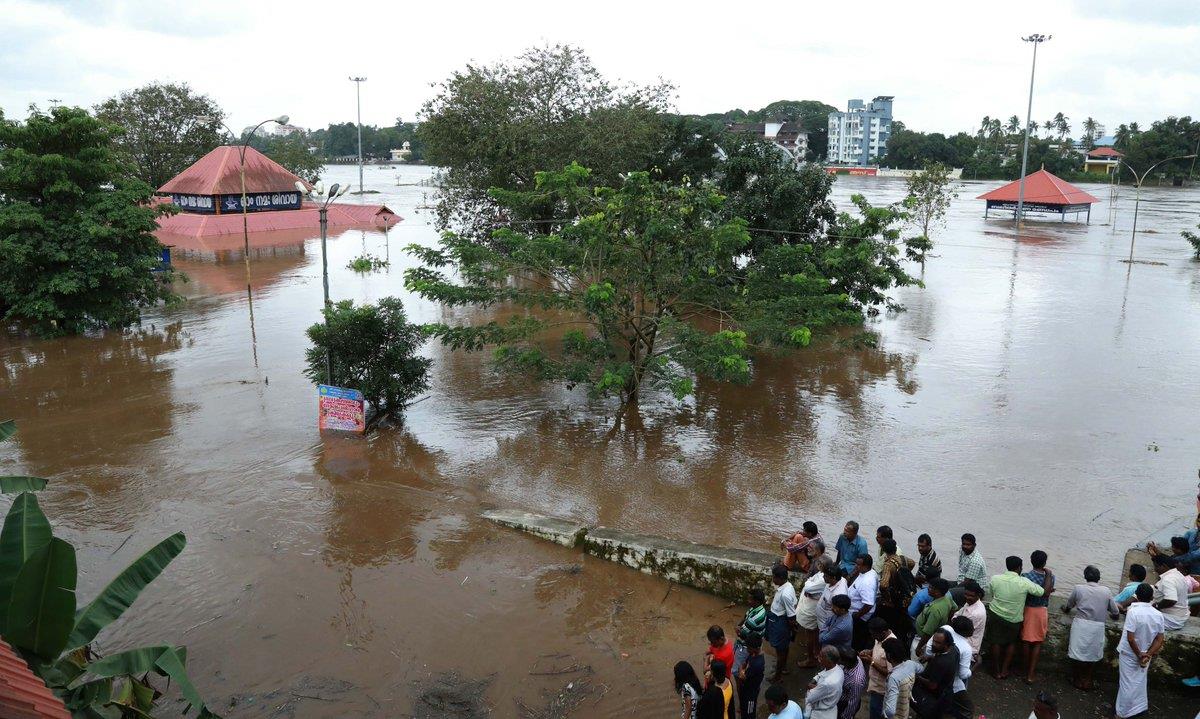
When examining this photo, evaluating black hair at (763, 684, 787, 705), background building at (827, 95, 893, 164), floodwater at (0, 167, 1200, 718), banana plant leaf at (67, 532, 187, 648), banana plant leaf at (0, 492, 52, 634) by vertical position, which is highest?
background building at (827, 95, 893, 164)

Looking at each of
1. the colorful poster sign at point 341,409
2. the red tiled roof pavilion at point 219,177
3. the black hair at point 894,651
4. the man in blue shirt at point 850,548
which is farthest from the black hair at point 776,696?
the red tiled roof pavilion at point 219,177

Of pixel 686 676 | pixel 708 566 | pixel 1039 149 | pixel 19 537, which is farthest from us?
pixel 1039 149

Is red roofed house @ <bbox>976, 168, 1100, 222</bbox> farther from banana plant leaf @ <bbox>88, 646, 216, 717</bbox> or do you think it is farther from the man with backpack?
banana plant leaf @ <bbox>88, 646, 216, 717</bbox>

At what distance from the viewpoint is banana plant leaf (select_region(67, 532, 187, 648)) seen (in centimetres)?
560

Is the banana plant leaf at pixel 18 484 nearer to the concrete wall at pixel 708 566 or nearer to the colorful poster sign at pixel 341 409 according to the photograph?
the concrete wall at pixel 708 566

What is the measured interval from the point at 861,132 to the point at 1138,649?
15669 centimetres

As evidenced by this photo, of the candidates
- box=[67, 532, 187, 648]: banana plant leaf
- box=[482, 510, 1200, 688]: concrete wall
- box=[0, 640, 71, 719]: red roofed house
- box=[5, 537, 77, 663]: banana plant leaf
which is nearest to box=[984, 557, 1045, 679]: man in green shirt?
box=[482, 510, 1200, 688]: concrete wall

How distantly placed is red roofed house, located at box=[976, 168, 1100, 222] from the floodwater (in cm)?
3360

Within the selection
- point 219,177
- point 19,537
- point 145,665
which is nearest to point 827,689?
point 145,665

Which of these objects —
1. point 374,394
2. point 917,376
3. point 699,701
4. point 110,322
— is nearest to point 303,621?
point 699,701

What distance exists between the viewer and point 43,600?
5102 mm

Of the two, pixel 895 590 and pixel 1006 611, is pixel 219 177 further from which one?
pixel 1006 611

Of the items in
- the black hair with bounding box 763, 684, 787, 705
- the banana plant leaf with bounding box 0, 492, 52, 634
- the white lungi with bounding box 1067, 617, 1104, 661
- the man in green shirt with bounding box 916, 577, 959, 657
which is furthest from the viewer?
the white lungi with bounding box 1067, 617, 1104, 661

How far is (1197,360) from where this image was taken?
796 inches
